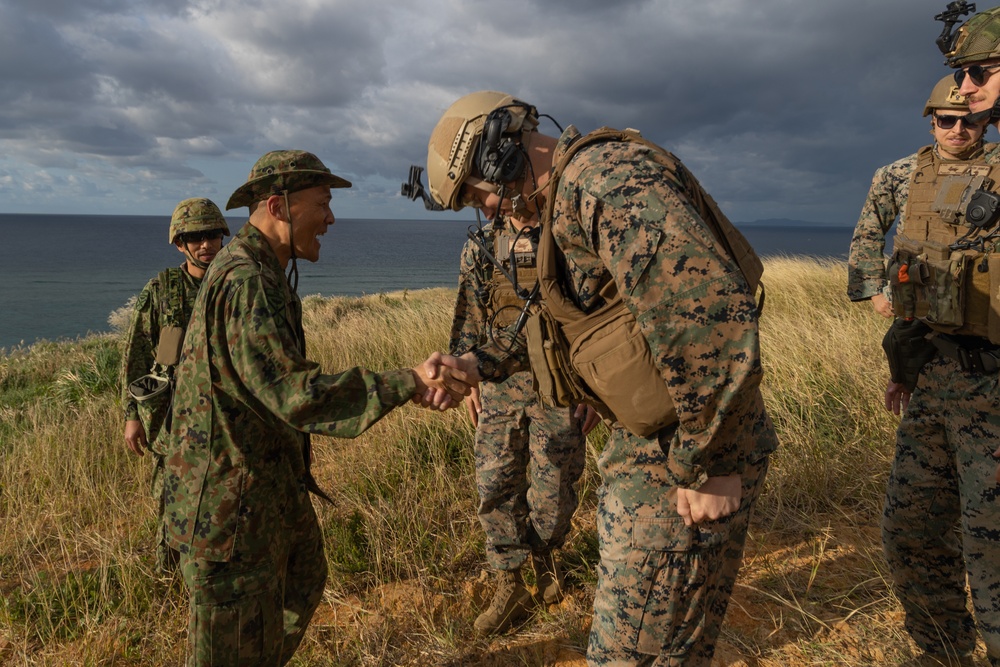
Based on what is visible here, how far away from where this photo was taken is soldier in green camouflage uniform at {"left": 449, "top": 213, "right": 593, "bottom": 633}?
318 centimetres

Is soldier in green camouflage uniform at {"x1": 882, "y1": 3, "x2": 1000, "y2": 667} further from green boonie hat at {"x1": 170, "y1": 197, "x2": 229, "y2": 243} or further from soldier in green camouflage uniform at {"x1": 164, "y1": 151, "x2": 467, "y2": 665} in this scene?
green boonie hat at {"x1": 170, "y1": 197, "x2": 229, "y2": 243}

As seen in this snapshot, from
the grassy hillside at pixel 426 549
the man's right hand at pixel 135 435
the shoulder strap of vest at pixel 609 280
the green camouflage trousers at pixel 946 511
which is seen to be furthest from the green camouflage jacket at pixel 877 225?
the man's right hand at pixel 135 435

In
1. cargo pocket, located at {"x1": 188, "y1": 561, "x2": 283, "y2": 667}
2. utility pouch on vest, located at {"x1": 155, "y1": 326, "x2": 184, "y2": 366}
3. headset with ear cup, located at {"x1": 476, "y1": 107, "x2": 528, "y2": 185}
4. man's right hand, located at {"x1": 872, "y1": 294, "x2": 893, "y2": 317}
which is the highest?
headset with ear cup, located at {"x1": 476, "y1": 107, "x2": 528, "y2": 185}

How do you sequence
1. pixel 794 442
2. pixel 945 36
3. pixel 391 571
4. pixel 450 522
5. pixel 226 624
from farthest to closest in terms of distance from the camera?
pixel 794 442, pixel 450 522, pixel 391 571, pixel 945 36, pixel 226 624

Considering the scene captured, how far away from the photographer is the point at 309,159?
96.5 inches

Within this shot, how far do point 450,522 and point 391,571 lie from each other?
0.48 m

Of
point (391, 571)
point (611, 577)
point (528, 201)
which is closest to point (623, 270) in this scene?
point (528, 201)

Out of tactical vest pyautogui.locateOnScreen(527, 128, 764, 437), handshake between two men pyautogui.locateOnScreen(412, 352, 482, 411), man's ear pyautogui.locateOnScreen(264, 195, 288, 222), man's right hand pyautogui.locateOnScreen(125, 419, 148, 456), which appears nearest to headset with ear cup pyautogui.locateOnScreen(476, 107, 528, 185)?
tactical vest pyautogui.locateOnScreen(527, 128, 764, 437)

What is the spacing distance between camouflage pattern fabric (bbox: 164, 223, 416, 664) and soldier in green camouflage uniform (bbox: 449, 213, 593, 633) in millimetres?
Result: 1126

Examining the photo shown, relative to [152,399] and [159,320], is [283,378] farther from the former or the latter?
[159,320]

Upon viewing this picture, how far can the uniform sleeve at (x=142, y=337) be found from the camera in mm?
3781

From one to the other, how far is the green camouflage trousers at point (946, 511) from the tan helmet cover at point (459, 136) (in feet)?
6.49

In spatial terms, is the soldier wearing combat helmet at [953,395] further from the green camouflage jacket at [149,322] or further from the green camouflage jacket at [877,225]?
the green camouflage jacket at [149,322]

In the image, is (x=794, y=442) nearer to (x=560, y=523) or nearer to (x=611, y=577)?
(x=560, y=523)
